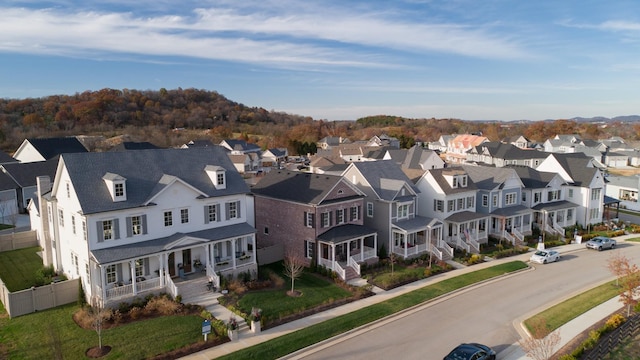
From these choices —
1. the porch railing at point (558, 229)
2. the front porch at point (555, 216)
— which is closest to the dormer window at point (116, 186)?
the front porch at point (555, 216)

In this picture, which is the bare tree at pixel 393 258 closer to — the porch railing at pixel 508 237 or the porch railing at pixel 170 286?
the porch railing at pixel 508 237

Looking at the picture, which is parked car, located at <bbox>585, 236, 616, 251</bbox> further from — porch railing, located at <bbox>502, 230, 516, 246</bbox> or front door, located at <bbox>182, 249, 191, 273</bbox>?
front door, located at <bbox>182, 249, 191, 273</bbox>

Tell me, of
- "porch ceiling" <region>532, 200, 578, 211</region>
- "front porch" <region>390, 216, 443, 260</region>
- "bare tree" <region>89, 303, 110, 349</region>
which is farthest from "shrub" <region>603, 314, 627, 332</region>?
"bare tree" <region>89, 303, 110, 349</region>

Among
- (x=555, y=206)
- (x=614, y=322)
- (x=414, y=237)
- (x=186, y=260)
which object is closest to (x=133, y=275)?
(x=186, y=260)

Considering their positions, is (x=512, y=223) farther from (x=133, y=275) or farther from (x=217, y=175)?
(x=133, y=275)

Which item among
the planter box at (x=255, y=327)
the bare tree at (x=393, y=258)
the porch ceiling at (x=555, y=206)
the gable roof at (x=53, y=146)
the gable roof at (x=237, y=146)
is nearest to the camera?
the planter box at (x=255, y=327)

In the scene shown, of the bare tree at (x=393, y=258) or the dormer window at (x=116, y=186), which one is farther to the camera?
the bare tree at (x=393, y=258)
